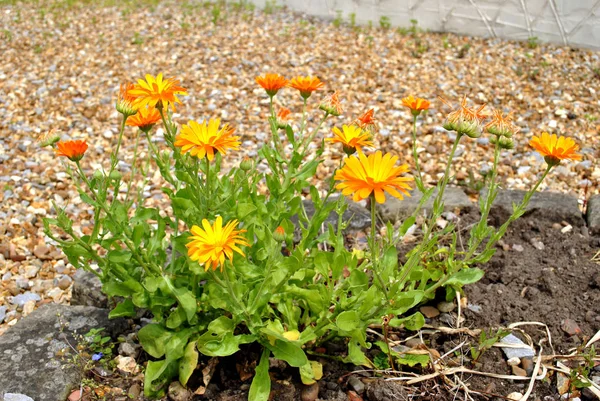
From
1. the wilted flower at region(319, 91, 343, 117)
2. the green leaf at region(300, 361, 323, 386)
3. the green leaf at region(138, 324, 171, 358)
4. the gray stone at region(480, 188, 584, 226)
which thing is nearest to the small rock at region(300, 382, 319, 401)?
the green leaf at region(300, 361, 323, 386)

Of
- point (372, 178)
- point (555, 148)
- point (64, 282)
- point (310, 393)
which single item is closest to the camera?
point (372, 178)

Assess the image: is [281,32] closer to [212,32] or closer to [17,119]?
[212,32]

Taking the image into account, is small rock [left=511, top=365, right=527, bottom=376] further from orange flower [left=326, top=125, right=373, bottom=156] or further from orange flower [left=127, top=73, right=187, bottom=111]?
orange flower [left=127, top=73, right=187, bottom=111]

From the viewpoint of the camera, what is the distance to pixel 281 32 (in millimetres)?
6438

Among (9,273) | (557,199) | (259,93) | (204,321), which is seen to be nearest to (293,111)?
(259,93)

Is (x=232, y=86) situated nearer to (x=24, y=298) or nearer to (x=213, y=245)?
(x=24, y=298)

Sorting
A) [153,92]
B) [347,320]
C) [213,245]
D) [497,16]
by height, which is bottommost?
[347,320]

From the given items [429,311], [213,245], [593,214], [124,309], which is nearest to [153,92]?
[213,245]

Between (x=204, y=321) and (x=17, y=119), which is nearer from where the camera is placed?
(x=204, y=321)

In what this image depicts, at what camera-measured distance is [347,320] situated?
1901 mm

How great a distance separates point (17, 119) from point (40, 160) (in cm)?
79

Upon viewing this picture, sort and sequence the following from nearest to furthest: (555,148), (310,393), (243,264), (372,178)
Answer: (372,178), (555,148), (243,264), (310,393)

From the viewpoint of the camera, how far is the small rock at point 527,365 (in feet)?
7.26

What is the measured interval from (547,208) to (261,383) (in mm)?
2003
